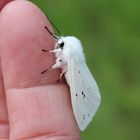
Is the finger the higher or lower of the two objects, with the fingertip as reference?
lower

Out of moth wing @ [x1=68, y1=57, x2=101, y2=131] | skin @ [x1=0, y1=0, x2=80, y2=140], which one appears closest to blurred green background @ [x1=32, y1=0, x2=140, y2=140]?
moth wing @ [x1=68, y1=57, x2=101, y2=131]

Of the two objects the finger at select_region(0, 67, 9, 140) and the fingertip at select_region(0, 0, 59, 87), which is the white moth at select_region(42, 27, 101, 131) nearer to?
the fingertip at select_region(0, 0, 59, 87)

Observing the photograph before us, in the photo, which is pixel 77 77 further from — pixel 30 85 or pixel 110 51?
pixel 110 51

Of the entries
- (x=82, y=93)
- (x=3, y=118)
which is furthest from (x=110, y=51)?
(x=3, y=118)

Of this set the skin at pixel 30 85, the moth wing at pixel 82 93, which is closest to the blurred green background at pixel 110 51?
the moth wing at pixel 82 93

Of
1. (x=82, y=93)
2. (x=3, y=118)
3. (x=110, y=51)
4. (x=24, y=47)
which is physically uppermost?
(x=24, y=47)

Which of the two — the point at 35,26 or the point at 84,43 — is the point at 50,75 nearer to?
the point at 35,26
